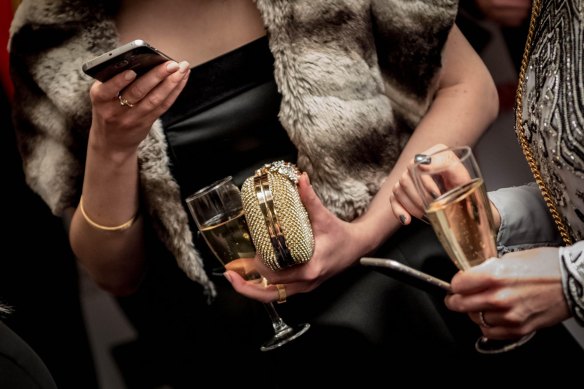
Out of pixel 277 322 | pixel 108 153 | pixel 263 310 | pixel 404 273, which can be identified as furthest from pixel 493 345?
pixel 108 153

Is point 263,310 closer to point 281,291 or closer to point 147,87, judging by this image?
point 281,291

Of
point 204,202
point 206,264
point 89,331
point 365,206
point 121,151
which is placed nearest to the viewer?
point 204,202

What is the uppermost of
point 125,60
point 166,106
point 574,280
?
point 125,60

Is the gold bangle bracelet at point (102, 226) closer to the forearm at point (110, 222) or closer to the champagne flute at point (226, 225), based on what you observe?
the forearm at point (110, 222)

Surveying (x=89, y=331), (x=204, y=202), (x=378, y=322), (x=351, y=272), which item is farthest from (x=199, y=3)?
(x=89, y=331)

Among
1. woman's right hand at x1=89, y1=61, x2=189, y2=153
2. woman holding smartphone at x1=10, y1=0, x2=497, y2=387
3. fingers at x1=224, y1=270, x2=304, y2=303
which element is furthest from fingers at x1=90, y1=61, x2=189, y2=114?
fingers at x1=224, y1=270, x2=304, y2=303

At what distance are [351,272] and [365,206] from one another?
0.15 m

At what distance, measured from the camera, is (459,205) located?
0.88 metres

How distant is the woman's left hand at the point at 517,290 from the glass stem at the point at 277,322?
0.50 metres

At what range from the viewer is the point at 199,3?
153 cm

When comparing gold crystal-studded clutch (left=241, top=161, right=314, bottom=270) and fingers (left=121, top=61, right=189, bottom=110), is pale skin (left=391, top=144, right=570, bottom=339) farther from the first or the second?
fingers (left=121, top=61, right=189, bottom=110)

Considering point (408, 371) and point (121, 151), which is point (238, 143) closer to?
point (121, 151)

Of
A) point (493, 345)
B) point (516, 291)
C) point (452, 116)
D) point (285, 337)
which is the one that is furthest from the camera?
point (452, 116)

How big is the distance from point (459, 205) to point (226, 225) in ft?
1.47
